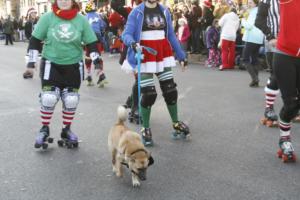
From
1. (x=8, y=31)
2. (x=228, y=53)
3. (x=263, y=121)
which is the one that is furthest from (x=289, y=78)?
(x=8, y=31)

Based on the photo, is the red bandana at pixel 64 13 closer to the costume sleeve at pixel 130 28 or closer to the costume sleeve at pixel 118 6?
the costume sleeve at pixel 130 28

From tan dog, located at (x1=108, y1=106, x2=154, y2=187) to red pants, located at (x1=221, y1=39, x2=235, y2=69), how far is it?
8.87 m

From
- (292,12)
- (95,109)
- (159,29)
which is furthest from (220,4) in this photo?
(292,12)

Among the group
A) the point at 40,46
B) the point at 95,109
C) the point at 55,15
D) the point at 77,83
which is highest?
the point at 55,15

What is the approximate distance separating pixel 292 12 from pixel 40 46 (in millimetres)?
2699

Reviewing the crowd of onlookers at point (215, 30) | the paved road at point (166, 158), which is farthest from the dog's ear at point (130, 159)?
the crowd of onlookers at point (215, 30)

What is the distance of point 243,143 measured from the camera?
5.75m

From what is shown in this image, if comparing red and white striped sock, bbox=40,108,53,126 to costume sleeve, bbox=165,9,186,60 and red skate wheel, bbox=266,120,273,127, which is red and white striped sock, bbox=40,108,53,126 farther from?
red skate wheel, bbox=266,120,273,127

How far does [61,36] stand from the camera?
5301mm

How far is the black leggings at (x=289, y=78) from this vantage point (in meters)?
4.63

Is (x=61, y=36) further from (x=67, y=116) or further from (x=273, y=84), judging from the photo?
(x=273, y=84)

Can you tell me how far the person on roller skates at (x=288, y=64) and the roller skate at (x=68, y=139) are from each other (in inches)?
90.3

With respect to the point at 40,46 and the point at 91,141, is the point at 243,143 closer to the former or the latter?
the point at 91,141

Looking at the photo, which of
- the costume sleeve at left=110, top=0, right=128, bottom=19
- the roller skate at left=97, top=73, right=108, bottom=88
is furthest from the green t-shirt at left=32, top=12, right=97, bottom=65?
the roller skate at left=97, top=73, right=108, bottom=88
